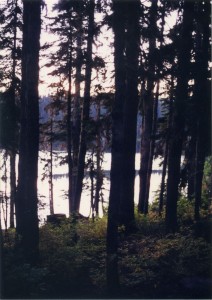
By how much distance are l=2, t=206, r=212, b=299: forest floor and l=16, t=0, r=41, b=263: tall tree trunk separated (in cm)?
61

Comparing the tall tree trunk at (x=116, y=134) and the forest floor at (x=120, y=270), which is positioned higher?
the tall tree trunk at (x=116, y=134)

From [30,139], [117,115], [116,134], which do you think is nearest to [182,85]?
[117,115]

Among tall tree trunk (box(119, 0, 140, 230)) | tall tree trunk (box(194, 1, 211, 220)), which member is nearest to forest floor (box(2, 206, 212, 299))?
tall tree trunk (box(119, 0, 140, 230))

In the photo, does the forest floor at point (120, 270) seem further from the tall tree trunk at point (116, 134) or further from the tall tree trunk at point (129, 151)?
the tall tree trunk at point (129, 151)

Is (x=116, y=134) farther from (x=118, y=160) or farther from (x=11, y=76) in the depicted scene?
(x=11, y=76)

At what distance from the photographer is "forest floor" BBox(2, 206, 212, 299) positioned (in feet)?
34.4

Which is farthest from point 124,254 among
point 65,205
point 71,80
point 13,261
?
point 65,205

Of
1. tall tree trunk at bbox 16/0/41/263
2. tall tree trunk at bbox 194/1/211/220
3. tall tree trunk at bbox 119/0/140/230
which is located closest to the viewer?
tall tree trunk at bbox 16/0/41/263

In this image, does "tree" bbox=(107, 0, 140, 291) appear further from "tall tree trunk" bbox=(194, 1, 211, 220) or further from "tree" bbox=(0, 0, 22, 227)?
"tree" bbox=(0, 0, 22, 227)

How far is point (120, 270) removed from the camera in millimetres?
12070

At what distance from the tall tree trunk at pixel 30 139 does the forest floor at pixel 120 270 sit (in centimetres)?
61

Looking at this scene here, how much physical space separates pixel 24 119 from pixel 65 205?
1570 inches

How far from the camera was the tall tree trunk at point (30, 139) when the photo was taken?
40.4 ft

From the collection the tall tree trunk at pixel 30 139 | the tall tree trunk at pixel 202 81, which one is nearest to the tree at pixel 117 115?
the tall tree trunk at pixel 30 139
